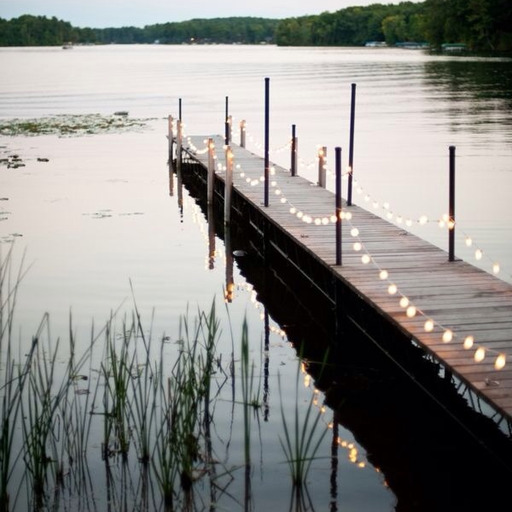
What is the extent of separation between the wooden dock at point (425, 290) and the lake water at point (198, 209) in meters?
0.95

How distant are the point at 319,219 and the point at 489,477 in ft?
18.5

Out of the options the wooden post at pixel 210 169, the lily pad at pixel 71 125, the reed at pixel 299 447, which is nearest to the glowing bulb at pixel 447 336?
the reed at pixel 299 447

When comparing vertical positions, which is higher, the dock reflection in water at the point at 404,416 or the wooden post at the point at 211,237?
the wooden post at the point at 211,237

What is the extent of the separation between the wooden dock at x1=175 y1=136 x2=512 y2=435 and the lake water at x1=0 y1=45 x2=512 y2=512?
95 cm

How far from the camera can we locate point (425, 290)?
8367 mm

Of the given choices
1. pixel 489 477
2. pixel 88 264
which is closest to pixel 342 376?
pixel 489 477

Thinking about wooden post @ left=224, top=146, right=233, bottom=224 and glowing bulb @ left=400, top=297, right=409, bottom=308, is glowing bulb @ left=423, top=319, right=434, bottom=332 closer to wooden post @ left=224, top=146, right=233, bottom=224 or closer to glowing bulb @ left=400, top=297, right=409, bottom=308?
glowing bulb @ left=400, top=297, right=409, bottom=308

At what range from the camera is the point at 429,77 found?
199 feet

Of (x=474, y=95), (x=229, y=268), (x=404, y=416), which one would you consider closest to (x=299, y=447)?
(x=404, y=416)

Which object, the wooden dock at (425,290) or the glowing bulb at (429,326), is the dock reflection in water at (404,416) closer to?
the wooden dock at (425,290)

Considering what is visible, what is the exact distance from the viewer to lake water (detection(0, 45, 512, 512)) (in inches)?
347

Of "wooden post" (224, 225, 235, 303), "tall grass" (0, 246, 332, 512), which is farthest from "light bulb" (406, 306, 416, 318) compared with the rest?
"wooden post" (224, 225, 235, 303)

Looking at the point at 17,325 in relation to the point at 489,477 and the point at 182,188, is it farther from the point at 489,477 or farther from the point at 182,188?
the point at 182,188

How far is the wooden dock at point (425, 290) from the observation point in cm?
638
